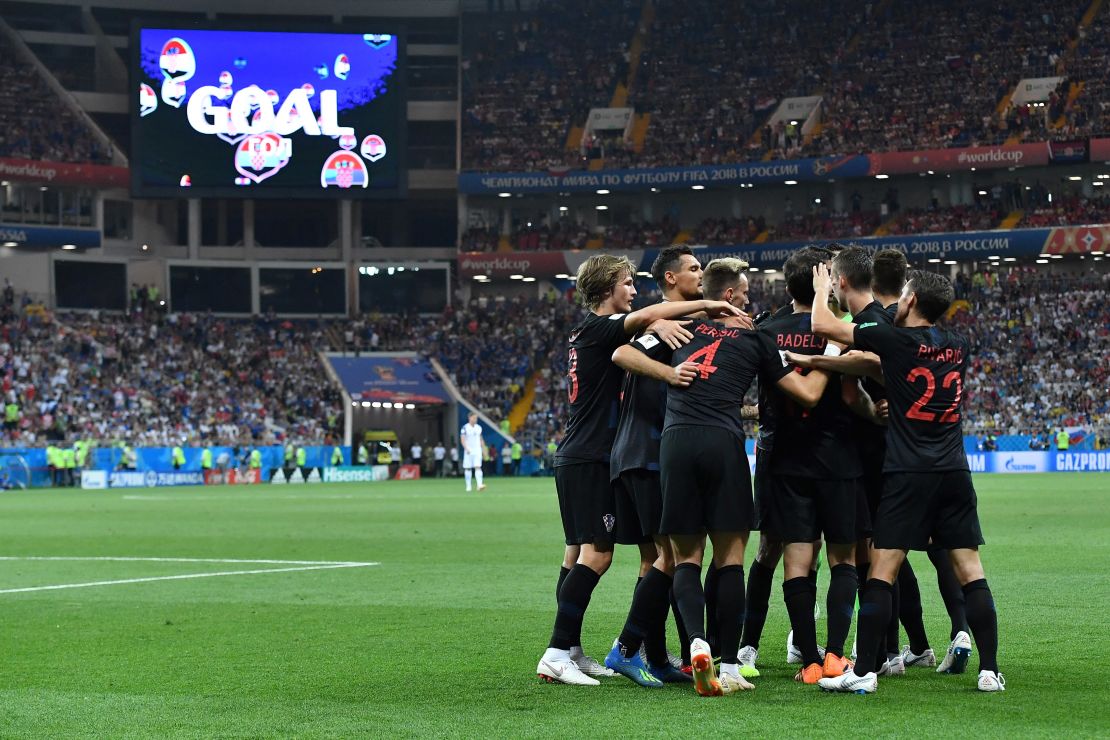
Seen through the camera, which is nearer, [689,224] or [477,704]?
[477,704]

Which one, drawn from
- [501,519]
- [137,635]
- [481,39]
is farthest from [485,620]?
[481,39]

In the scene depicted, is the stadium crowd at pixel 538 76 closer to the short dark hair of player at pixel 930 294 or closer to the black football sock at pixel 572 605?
the black football sock at pixel 572 605

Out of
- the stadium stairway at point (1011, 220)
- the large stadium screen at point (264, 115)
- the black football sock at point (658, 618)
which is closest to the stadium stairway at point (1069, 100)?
the stadium stairway at point (1011, 220)

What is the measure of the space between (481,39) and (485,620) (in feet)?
218

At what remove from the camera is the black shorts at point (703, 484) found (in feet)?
27.1

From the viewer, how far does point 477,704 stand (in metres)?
7.96

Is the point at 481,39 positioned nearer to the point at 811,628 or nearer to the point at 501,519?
the point at 501,519

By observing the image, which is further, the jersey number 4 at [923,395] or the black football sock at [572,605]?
the black football sock at [572,605]

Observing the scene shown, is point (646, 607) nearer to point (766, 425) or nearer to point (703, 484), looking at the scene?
point (703, 484)

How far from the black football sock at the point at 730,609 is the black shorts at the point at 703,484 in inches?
11.9

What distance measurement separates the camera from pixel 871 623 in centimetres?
819

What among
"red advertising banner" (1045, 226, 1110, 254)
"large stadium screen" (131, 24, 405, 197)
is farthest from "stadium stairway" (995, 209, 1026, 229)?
"large stadium screen" (131, 24, 405, 197)

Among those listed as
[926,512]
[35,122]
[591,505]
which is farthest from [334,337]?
[926,512]

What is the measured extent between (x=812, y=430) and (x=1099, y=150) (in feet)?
186
